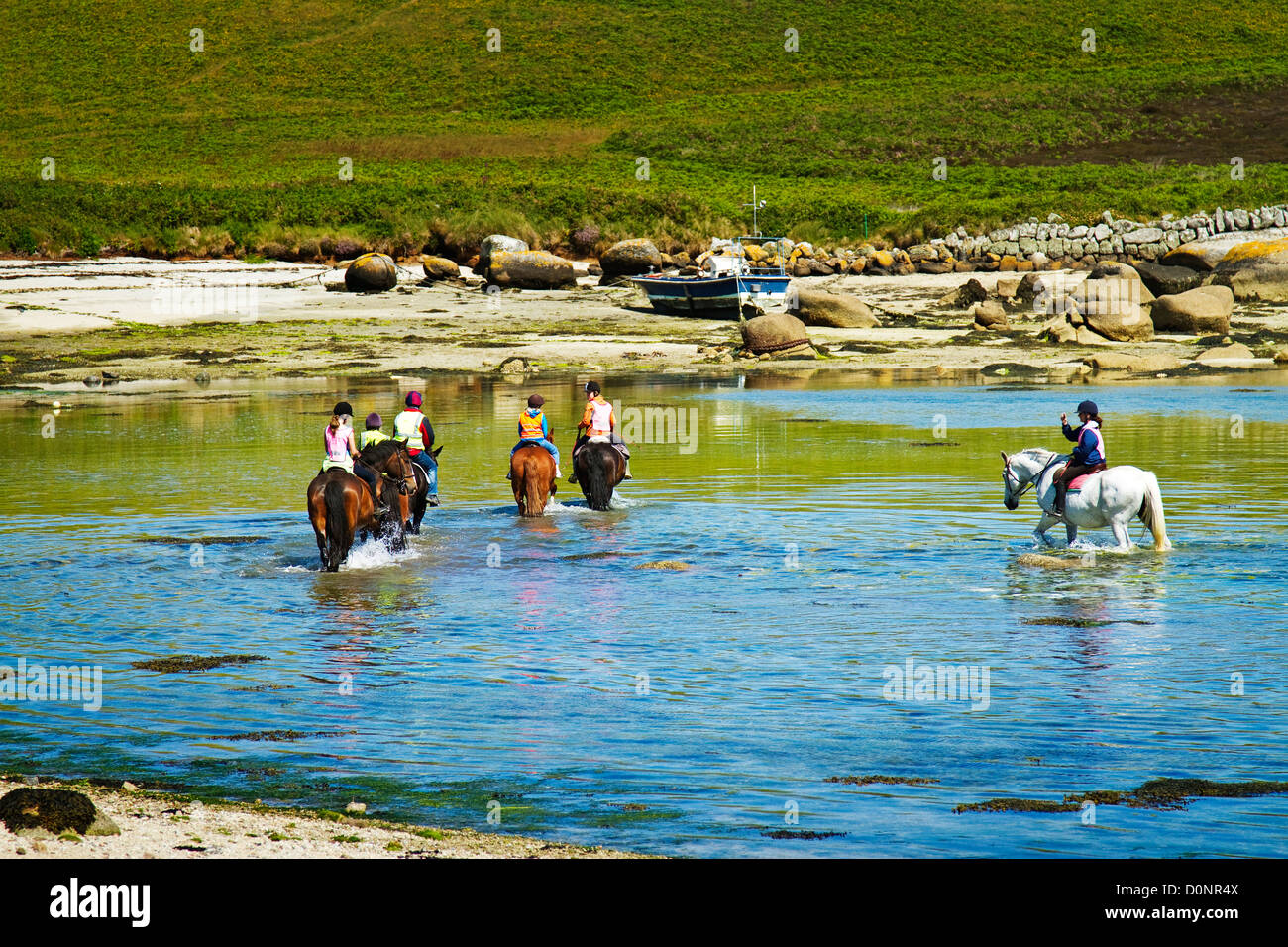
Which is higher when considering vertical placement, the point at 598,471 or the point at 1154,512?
the point at 598,471

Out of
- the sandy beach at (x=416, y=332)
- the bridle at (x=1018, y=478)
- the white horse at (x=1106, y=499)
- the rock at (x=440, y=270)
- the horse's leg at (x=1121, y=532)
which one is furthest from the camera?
the rock at (x=440, y=270)

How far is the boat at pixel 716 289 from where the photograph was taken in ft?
155

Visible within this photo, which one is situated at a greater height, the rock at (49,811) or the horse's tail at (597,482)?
the horse's tail at (597,482)

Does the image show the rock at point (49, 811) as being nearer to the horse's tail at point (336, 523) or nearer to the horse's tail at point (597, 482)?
the horse's tail at point (336, 523)

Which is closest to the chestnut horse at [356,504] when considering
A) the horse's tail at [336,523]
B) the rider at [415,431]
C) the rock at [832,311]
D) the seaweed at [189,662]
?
the horse's tail at [336,523]

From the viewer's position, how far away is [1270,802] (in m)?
8.26

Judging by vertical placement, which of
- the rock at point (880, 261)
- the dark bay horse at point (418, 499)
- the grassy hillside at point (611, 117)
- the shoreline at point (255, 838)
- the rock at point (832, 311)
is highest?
the grassy hillside at point (611, 117)

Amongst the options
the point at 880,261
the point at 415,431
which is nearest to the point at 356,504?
the point at 415,431

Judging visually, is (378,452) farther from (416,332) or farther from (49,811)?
Result: (416,332)

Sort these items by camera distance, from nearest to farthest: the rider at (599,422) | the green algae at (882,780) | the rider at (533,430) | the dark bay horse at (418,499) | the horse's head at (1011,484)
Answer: the green algae at (882,780) → the horse's head at (1011,484) → the dark bay horse at (418,499) → the rider at (533,430) → the rider at (599,422)

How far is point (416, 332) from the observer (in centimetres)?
4509

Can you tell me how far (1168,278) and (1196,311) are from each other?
557 cm

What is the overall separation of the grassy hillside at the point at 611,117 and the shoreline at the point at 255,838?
49.9 meters
